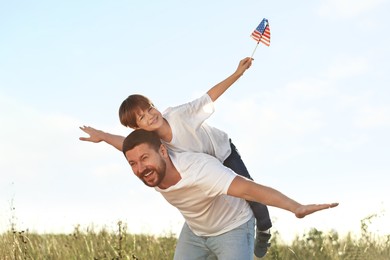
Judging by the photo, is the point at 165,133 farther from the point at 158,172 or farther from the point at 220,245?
the point at 220,245

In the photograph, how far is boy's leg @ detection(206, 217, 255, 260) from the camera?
4.43 m

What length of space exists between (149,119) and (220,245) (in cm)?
99

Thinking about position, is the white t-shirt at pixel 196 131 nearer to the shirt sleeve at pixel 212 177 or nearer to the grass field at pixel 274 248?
the shirt sleeve at pixel 212 177

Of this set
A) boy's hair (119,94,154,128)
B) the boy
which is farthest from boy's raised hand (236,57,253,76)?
boy's hair (119,94,154,128)

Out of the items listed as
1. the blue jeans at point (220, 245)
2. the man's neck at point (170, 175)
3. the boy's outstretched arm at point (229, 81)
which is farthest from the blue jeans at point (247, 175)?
the man's neck at point (170, 175)

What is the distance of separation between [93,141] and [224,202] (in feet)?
5.24

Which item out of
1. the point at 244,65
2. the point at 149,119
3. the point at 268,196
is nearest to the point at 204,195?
the point at 268,196

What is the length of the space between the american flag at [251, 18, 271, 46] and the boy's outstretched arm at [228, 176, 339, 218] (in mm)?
2258

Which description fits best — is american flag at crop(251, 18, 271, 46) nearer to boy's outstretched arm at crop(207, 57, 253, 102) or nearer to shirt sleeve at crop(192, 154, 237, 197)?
boy's outstretched arm at crop(207, 57, 253, 102)

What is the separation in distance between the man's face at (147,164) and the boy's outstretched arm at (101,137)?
106 cm

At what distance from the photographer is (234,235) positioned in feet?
14.7

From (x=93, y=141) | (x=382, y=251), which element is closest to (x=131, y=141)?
(x=93, y=141)

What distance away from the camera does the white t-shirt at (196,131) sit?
15.6 ft

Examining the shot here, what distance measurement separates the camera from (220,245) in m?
4.52
